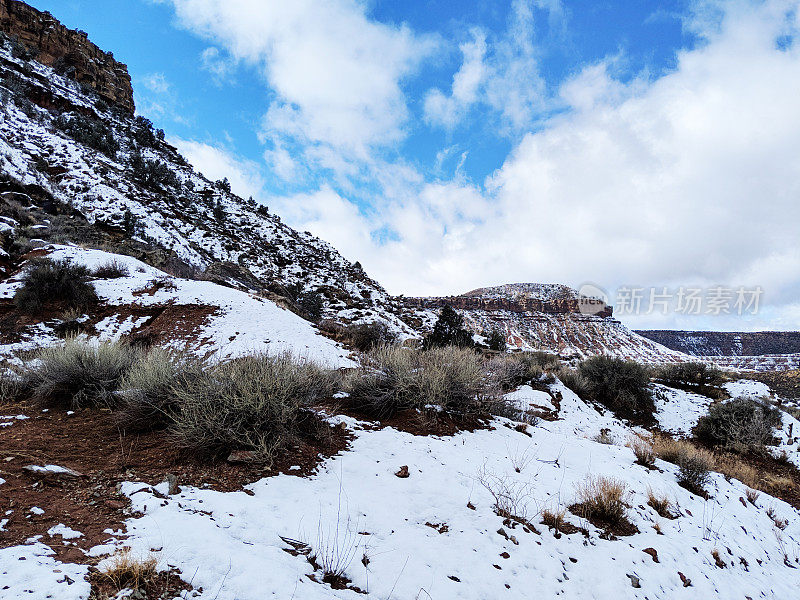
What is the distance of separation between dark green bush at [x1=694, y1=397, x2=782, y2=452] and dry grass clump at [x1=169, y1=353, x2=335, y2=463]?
12.2 meters

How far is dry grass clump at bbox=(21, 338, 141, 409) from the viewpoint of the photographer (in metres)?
4.90

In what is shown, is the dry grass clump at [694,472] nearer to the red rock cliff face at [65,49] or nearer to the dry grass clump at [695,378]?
→ the dry grass clump at [695,378]

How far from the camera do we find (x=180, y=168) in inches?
1476

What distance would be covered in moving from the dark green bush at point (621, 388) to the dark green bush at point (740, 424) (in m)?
1.69

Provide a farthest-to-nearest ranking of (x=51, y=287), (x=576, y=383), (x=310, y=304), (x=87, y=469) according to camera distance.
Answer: (x=310, y=304) → (x=576, y=383) → (x=51, y=287) → (x=87, y=469)

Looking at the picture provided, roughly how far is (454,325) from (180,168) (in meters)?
36.3

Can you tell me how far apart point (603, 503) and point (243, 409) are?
4129 millimetres

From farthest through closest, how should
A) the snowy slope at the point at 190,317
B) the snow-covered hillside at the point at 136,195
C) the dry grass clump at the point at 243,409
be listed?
1. the snow-covered hillside at the point at 136,195
2. the snowy slope at the point at 190,317
3. the dry grass clump at the point at 243,409

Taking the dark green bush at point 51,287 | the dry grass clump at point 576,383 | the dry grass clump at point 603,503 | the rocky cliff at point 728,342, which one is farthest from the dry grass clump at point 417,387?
the rocky cliff at point 728,342

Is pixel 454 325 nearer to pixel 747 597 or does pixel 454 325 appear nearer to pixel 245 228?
pixel 747 597

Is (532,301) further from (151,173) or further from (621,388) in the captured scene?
(151,173)

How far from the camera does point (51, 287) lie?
995 centimetres

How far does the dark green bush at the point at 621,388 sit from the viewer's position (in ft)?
41.8

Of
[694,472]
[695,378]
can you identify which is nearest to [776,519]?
[694,472]
